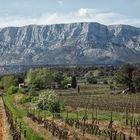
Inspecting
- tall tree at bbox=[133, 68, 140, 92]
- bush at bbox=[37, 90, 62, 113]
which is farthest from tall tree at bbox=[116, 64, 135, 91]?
bush at bbox=[37, 90, 62, 113]

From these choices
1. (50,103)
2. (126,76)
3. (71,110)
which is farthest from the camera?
(126,76)

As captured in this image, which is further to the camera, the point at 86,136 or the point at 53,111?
the point at 53,111

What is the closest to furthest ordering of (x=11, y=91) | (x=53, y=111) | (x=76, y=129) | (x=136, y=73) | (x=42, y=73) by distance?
(x=76, y=129) < (x=53, y=111) < (x=136, y=73) < (x=11, y=91) < (x=42, y=73)

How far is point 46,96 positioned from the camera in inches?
2827

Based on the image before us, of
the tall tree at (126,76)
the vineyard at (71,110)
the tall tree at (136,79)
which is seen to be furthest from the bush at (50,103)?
the tall tree at (126,76)

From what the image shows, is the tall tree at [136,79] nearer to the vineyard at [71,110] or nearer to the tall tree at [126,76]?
the vineyard at [71,110]

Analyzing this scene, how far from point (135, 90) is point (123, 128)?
3567 inches

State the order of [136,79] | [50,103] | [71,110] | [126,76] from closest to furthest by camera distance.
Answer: [50,103] → [71,110] → [136,79] → [126,76]

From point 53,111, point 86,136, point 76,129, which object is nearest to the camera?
point 86,136

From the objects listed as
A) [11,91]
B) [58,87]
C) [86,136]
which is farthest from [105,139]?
[58,87]

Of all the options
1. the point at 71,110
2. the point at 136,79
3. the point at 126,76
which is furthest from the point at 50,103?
the point at 126,76

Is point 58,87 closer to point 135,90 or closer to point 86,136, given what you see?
point 135,90

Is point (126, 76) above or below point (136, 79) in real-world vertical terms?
above

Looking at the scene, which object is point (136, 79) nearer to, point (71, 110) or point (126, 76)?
point (126, 76)
